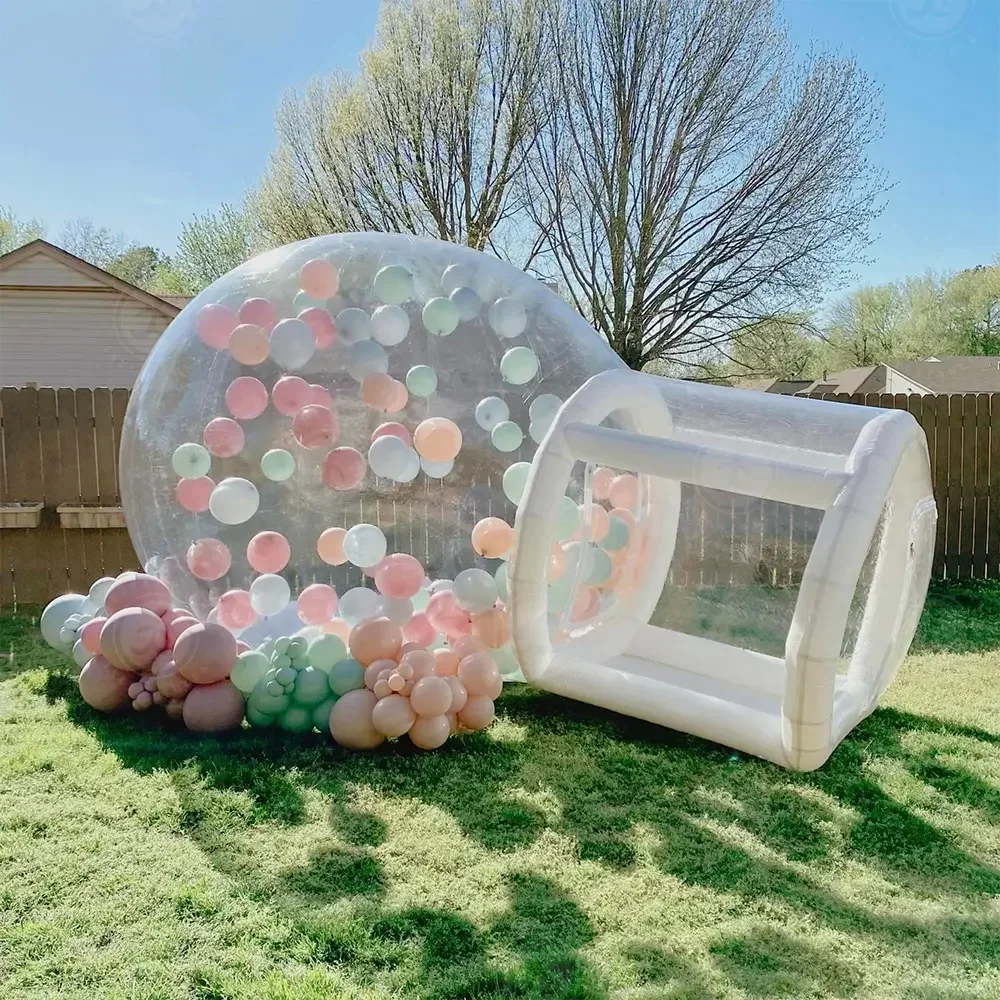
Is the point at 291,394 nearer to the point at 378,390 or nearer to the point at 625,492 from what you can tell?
the point at 378,390

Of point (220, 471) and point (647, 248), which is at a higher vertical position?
point (647, 248)

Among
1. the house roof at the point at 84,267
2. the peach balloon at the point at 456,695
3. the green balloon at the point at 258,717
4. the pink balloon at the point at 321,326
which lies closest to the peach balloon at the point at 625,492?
the peach balloon at the point at 456,695

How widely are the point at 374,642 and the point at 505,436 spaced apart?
113 centimetres

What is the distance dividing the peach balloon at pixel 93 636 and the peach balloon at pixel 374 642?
4.46 ft

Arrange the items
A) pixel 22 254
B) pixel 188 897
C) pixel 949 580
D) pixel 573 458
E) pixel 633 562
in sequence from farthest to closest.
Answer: pixel 22 254 < pixel 949 580 < pixel 633 562 < pixel 573 458 < pixel 188 897

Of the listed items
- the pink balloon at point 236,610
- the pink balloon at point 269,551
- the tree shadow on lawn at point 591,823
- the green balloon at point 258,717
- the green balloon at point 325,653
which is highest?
the pink balloon at point 269,551

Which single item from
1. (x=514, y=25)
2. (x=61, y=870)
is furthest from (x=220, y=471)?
(x=514, y=25)

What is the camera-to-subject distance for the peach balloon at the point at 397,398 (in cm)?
423

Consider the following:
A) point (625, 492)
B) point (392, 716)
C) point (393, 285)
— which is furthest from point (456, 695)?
point (393, 285)

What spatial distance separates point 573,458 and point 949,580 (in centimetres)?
541

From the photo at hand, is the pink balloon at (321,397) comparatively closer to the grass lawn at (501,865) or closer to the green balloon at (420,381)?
the green balloon at (420,381)

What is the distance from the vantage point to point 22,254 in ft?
41.4

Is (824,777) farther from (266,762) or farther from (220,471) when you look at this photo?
(220,471)

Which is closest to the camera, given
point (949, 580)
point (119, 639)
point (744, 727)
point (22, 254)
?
point (744, 727)
